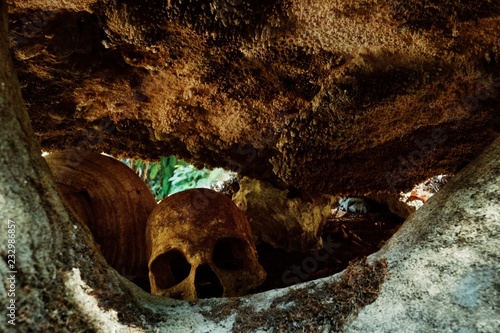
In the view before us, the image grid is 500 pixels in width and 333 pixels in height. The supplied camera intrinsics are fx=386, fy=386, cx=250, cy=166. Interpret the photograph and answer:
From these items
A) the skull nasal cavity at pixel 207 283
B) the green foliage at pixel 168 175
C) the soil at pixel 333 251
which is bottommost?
the soil at pixel 333 251

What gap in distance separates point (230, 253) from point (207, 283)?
206mm

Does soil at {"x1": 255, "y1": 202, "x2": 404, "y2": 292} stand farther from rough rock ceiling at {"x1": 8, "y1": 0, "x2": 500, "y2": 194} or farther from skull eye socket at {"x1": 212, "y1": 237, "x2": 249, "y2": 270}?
rough rock ceiling at {"x1": 8, "y1": 0, "x2": 500, "y2": 194}

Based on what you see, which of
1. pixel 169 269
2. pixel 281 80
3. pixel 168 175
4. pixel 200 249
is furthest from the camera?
pixel 168 175

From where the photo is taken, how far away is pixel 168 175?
5.11m

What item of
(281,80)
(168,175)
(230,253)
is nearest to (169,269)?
(230,253)

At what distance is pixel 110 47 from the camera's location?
1.33 m

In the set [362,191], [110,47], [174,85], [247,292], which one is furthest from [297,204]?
[110,47]

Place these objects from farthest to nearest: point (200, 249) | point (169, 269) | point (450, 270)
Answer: point (169, 269), point (200, 249), point (450, 270)

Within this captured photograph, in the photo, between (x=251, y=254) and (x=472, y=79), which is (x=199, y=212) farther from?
(x=472, y=79)

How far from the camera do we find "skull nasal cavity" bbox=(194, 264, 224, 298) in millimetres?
1956

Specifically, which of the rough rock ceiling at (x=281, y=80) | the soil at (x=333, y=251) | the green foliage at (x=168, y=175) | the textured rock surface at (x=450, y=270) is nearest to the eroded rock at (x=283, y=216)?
the soil at (x=333, y=251)

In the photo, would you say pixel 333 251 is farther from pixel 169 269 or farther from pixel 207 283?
pixel 169 269

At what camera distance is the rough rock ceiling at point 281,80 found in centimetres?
112

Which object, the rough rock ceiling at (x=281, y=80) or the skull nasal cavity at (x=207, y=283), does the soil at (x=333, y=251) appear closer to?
the skull nasal cavity at (x=207, y=283)
